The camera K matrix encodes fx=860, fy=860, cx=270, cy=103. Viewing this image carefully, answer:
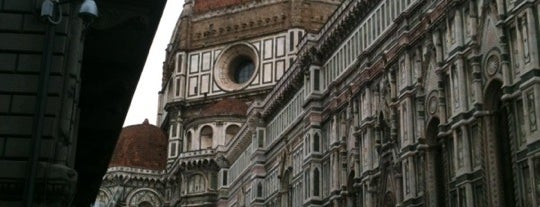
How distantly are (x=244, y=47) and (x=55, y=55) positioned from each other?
7027 centimetres

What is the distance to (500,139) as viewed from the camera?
30422 mm

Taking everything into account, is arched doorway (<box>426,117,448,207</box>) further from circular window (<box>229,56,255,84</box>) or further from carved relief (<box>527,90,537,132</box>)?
circular window (<box>229,56,255,84</box>)

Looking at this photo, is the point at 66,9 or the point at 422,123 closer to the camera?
the point at 66,9

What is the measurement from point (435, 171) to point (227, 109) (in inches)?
1932

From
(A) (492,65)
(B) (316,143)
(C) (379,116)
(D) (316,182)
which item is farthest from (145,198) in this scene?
(A) (492,65)

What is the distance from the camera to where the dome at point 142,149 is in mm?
96613

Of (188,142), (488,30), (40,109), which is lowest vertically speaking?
(40,109)

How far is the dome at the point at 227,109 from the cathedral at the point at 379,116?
16cm

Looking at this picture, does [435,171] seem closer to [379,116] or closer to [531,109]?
[379,116]

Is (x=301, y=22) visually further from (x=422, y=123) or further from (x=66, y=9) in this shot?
(x=66, y=9)

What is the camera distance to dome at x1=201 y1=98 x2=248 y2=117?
81812 millimetres

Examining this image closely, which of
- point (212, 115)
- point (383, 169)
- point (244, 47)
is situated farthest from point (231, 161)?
point (383, 169)

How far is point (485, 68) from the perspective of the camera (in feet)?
102

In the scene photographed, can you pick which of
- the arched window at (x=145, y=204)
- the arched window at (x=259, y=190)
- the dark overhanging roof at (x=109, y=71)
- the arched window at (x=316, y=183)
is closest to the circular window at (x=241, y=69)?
the arched window at (x=145, y=204)
